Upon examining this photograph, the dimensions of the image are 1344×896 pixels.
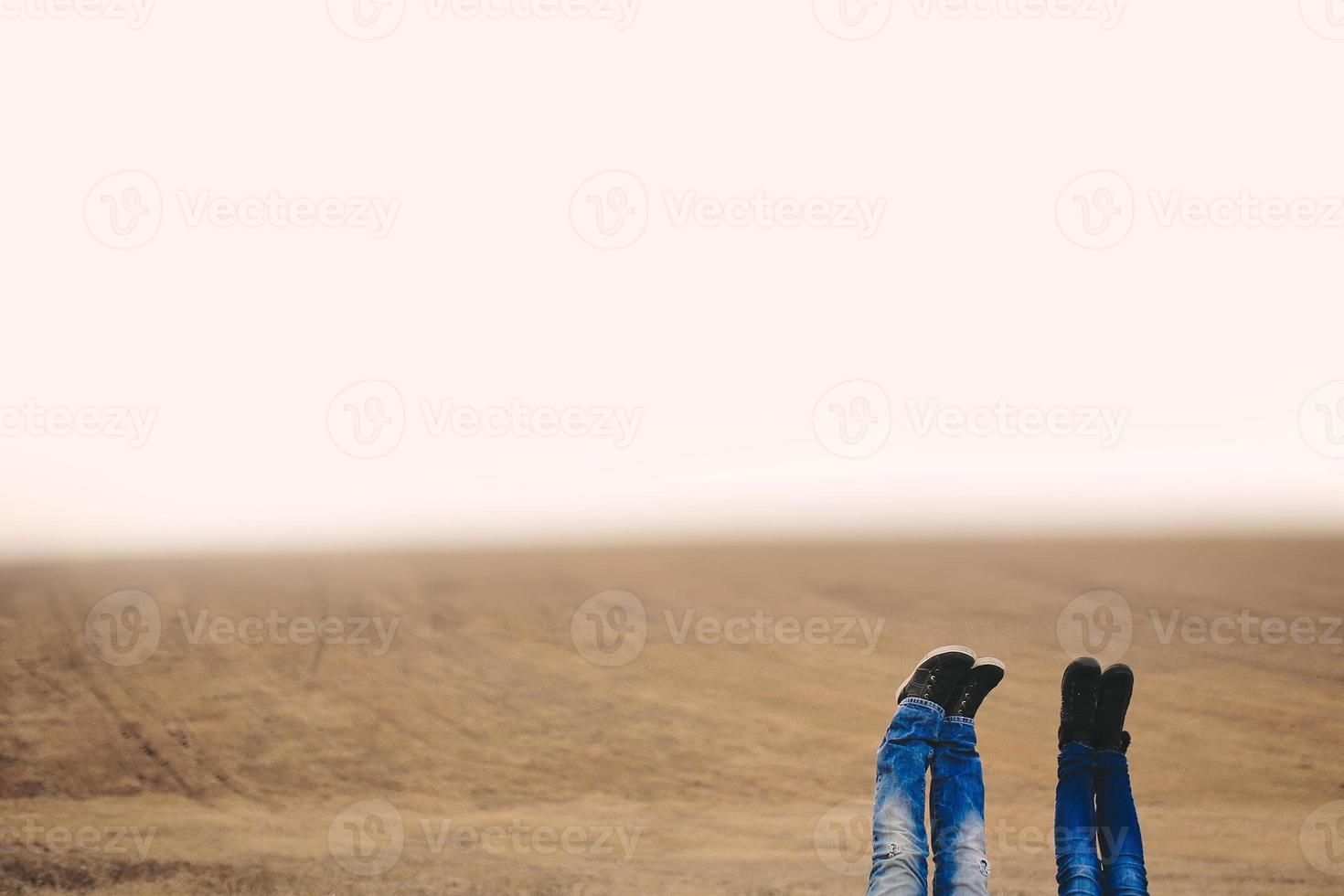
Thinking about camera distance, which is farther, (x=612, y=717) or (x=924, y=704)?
(x=612, y=717)

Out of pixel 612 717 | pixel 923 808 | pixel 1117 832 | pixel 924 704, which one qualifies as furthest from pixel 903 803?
pixel 612 717

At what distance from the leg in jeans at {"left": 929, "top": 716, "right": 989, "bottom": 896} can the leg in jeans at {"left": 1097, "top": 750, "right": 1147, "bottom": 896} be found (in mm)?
125

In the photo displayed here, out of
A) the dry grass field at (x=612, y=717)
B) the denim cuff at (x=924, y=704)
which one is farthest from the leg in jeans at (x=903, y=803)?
the dry grass field at (x=612, y=717)

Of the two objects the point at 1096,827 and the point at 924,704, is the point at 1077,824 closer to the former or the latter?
the point at 1096,827

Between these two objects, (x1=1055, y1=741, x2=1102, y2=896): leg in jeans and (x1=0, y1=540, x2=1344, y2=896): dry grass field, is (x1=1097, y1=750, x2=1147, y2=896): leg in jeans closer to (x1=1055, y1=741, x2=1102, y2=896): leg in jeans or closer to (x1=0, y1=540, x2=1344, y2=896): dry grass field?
(x1=1055, y1=741, x2=1102, y2=896): leg in jeans

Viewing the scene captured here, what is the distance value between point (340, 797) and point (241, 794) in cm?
13

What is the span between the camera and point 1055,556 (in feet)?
4.06

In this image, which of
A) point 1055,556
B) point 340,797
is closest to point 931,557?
point 1055,556

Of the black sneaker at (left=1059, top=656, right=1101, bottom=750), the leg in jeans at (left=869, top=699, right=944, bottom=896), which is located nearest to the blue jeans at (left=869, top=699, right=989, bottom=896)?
the leg in jeans at (left=869, top=699, right=944, bottom=896)

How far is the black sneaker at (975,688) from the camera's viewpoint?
107 cm

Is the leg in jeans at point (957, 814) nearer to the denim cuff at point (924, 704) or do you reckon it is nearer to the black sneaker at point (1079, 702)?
the denim cuff at point (924, 704)

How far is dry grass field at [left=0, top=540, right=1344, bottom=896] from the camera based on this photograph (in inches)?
45.7

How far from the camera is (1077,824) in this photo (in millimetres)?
1002

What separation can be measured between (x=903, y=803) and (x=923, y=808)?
22 mm
